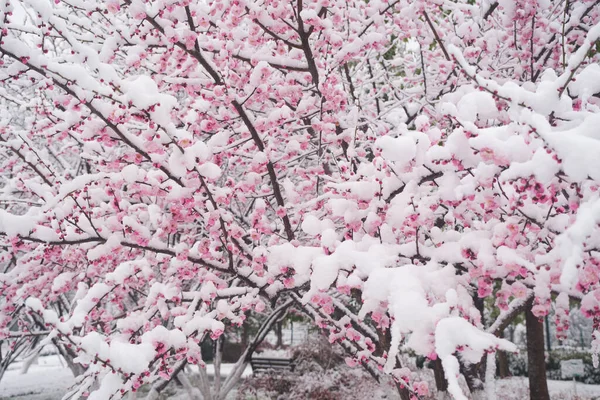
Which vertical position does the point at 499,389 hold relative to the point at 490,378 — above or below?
below

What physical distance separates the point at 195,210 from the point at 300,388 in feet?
26.5

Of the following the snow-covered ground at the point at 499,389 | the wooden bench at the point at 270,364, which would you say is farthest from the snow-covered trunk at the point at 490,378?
the wooden bench at the point at 270,364

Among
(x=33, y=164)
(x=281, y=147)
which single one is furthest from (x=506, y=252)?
(x=33, y=164)

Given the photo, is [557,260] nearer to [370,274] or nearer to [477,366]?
[370,274]

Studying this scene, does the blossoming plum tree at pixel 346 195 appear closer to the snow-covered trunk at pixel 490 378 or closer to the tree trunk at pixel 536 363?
the snow-covered trunk at pixel 490 378

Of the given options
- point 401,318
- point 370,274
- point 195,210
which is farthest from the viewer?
point 195,210

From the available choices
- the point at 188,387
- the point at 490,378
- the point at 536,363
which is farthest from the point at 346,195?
the point at 536,363

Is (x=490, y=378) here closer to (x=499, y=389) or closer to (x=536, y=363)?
(x=536, y=363)

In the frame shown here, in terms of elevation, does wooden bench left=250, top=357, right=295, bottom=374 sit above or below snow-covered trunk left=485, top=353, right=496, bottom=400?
below

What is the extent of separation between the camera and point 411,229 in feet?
7.97

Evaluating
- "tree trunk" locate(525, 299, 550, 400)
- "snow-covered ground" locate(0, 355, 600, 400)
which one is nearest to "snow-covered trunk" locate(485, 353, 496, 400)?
"tree trunk" locate(525, 299, 550, 400)

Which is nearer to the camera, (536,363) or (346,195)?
(346,195)

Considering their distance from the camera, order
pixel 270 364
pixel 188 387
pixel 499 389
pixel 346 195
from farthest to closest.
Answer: pixel 270 364
pixel 499 389
pixel 188 387
pixel 346 195

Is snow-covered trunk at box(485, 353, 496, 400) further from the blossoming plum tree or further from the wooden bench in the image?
the wooden bench
